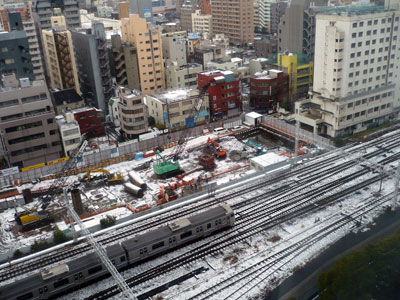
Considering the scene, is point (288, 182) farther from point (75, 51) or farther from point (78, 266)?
point (75, 51)

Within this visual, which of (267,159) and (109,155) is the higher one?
(267,159)

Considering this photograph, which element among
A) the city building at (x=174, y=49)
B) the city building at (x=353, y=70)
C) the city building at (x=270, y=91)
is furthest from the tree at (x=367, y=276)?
the city building at (x=174, y=49)

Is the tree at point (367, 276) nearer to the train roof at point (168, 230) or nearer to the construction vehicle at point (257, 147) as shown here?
the train roof at point (168, 230)

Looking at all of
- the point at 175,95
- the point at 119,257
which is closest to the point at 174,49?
the point at 175,95

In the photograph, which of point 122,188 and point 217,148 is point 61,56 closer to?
point 217,148

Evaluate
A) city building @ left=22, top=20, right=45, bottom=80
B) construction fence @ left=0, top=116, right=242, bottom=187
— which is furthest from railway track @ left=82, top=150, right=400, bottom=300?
city building @ left=22, top=20, right=45, bottom=80

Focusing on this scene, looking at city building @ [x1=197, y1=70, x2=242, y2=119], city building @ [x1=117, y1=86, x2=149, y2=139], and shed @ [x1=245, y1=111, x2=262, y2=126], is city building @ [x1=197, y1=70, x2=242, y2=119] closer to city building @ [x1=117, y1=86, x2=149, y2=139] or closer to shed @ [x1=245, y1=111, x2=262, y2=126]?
shed @ [x1=245, y1=111, x2=262, y2=126]
